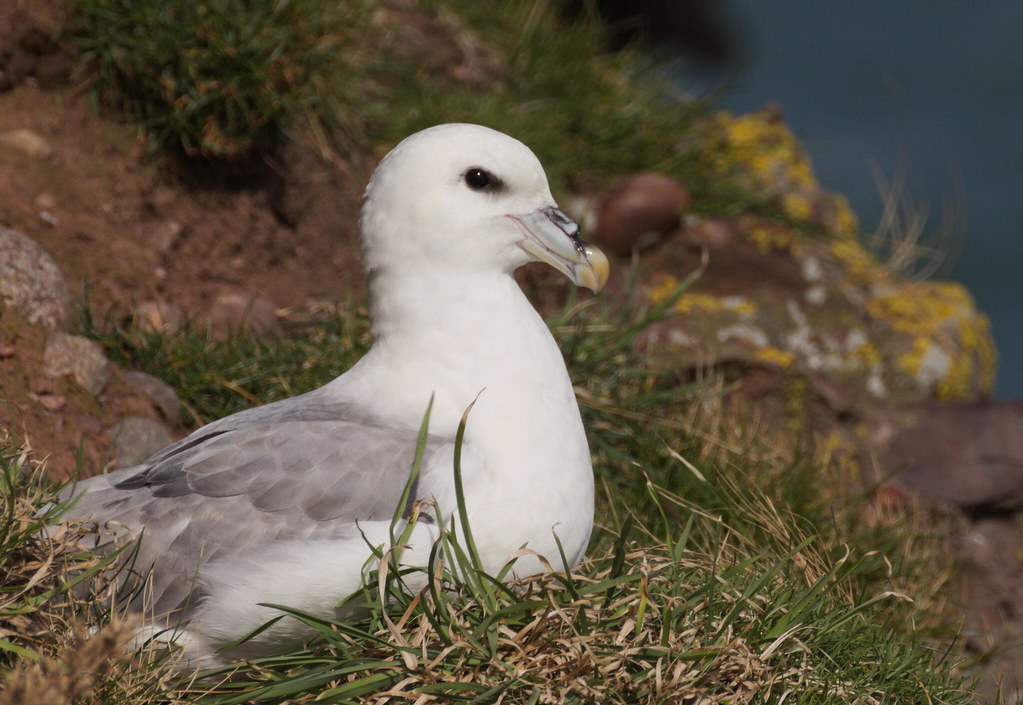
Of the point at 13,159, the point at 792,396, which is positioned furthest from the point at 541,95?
the point at 13,159

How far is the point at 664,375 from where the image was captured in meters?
3.93

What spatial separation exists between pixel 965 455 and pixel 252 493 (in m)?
2.77

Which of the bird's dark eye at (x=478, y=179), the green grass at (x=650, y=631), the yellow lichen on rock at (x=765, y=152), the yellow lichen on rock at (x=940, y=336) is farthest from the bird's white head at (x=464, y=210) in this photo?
the yellow lichen on rock at (x=765, y=152)

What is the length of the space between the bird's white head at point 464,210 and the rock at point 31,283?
1075mm

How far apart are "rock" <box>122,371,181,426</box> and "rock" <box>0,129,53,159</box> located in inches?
40.5

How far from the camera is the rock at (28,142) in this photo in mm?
3834

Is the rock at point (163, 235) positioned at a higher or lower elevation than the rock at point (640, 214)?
lower

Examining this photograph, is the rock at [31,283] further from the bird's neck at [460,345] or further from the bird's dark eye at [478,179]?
the bird's dark eye at [478,179]

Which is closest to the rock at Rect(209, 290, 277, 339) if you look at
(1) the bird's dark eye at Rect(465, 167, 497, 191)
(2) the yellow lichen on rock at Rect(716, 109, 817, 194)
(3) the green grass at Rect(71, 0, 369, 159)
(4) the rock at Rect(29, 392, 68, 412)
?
(3) the green grass at Rect(71, 0, 369, 159)

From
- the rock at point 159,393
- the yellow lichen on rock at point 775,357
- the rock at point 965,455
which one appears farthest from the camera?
the yellow lichen on rock at point 775,357

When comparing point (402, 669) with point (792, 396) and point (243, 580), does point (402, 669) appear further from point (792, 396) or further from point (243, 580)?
point (792, 396)

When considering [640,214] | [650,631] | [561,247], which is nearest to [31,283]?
[561,247]

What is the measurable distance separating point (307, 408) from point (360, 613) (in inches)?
21.9

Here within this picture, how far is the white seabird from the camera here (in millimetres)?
2355
